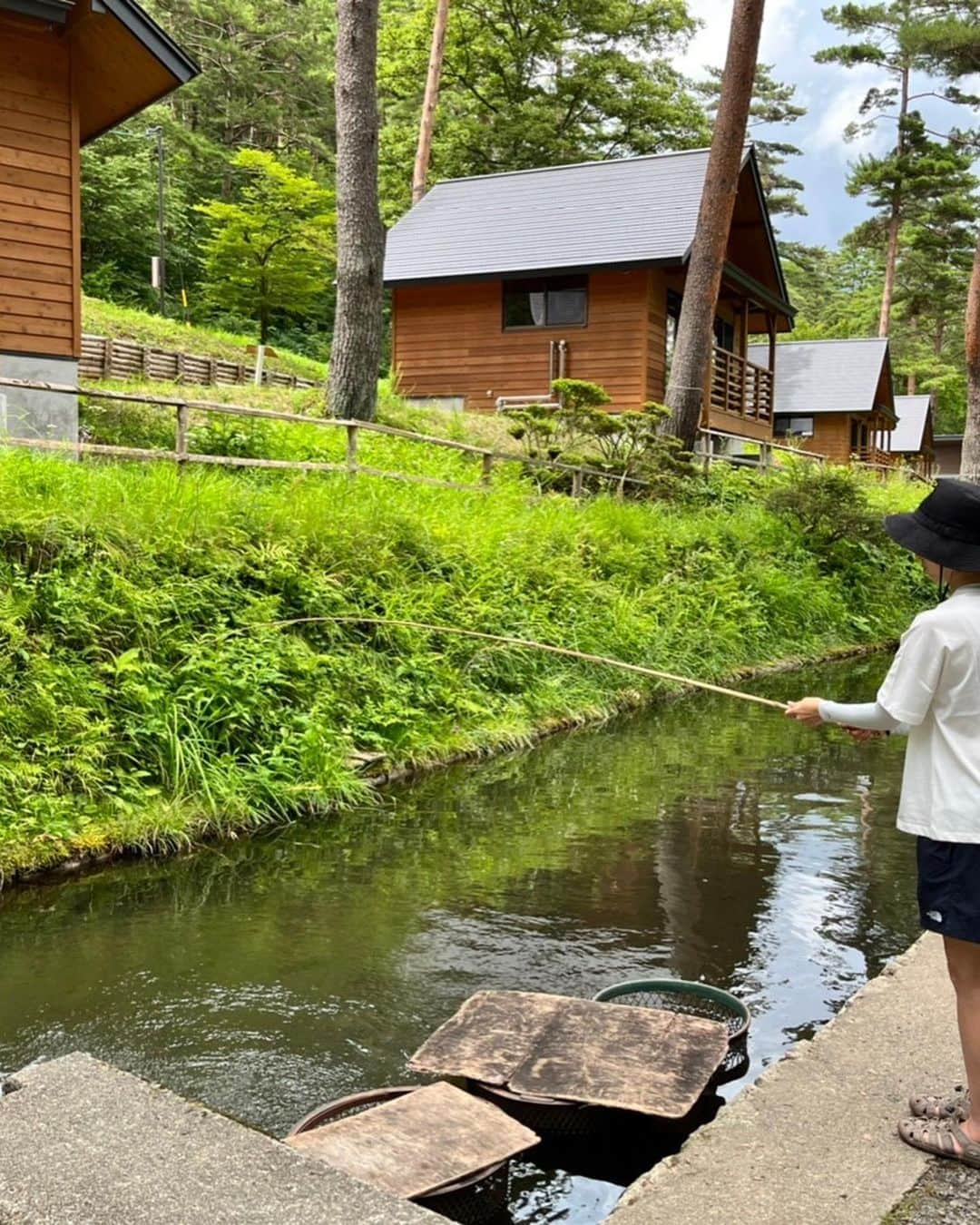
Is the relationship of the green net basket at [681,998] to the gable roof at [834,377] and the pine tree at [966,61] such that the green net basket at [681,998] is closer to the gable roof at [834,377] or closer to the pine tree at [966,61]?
the pine tree at [966,61]

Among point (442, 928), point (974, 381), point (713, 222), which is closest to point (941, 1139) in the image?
point (442, 928)

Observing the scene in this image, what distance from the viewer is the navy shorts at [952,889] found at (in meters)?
2.60

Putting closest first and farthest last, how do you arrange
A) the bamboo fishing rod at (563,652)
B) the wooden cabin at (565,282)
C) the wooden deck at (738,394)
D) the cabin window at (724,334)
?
the bamboo fishing rod at (563,652), the wooden cabin at (565,282), the wooden deck at (738,394), the cabin window at (724,334)

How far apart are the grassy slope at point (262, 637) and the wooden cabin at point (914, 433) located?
34.4 meters

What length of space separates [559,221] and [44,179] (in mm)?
13070

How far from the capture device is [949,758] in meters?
2.68

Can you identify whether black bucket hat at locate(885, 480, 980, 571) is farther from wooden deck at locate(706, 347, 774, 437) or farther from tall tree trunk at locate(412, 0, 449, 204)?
tall tree trunk at locate(412, 0, 449, 204)

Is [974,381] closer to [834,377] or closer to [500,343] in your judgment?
[500,343]

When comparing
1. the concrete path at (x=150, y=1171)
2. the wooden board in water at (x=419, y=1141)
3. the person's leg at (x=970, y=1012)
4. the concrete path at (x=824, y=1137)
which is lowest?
the wooden board in water at (x=419, y=1141)

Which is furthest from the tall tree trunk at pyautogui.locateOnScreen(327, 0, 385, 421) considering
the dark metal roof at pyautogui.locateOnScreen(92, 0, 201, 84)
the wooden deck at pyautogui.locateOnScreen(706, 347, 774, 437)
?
the wooden deck at pyautogui.locateOnScreen(706, 347, 774, 437)

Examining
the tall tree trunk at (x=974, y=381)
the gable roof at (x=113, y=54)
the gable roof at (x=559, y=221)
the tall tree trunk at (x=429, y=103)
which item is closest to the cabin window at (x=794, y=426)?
the gable roof at (x=559, y=221)

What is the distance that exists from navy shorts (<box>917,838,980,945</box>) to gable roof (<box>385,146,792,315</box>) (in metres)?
18.4

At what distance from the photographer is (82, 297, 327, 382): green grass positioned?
2245 centimetres

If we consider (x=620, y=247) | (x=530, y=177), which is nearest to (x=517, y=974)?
(x=620, y=247)
